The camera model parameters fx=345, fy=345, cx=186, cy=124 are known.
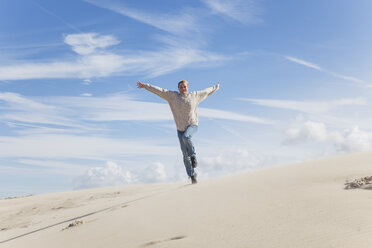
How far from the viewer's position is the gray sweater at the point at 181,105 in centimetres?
735

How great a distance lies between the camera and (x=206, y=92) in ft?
25.6

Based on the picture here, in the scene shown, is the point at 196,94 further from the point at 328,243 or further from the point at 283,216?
the point at 328,243

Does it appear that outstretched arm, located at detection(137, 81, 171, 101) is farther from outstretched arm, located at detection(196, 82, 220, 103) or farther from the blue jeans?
the blue jeans

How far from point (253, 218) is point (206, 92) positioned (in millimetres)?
5125

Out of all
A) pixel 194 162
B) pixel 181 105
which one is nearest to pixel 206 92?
pixel 181 105

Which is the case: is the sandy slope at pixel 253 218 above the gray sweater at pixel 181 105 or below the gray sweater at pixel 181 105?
below

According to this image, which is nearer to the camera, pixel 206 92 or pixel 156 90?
pixel 156 90

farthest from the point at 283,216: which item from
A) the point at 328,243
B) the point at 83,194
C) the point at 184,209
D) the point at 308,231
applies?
the point at 83,194

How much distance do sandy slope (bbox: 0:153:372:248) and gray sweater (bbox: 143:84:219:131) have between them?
248 cm

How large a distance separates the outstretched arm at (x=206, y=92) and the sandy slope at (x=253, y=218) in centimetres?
298

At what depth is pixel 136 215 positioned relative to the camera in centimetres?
420

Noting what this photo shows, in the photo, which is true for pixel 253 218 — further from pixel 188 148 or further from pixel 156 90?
pixel 156 90

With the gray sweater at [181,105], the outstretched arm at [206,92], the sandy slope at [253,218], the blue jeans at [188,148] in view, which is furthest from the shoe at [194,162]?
the sandy slope at [253,218]

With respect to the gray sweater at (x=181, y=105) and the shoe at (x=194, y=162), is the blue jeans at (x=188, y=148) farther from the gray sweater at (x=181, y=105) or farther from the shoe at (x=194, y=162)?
the gray sweater at (x=181, y=105)
